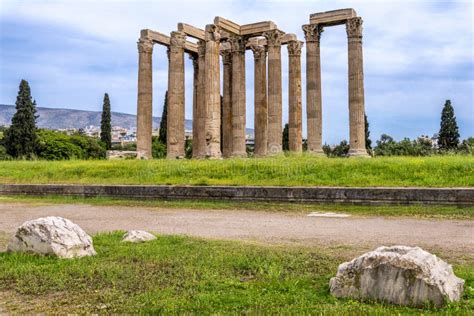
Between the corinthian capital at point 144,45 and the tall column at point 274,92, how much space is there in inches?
358

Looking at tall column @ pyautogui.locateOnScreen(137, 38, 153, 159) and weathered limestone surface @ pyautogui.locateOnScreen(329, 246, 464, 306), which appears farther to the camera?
tall column @ pyautogui.locateOnScreen(137, 38, 153, 159)

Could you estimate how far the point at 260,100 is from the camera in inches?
1501

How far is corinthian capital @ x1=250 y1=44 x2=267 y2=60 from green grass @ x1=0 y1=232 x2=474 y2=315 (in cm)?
3310

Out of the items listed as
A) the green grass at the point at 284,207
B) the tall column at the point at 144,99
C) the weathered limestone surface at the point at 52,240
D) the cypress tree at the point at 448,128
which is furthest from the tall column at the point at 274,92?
the cypress tree at the point at 448,128

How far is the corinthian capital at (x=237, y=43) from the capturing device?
120 feet

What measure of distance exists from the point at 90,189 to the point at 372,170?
12061 millimetres

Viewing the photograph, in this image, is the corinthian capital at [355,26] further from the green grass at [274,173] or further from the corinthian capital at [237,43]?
the green grass at [274,173]

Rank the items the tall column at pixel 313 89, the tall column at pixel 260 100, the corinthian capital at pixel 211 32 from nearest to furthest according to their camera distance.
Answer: the corinthian capital at pixel 211 32, the tall column at pixel 313 89, the tall column at pixel 260 100

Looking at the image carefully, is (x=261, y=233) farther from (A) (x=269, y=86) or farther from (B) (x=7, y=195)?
(A) (x=269, y=86)

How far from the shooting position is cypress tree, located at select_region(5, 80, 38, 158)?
233 feet

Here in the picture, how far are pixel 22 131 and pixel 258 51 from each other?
46.5 m

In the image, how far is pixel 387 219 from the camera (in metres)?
13.0

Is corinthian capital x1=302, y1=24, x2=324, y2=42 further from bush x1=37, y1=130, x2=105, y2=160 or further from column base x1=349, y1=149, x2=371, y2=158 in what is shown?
bush x1=37, y1=130, x2=105, y2=160

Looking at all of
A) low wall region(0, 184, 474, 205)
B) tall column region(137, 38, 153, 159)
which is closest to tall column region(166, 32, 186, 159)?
tall column region(137, 38, 153, 159)
